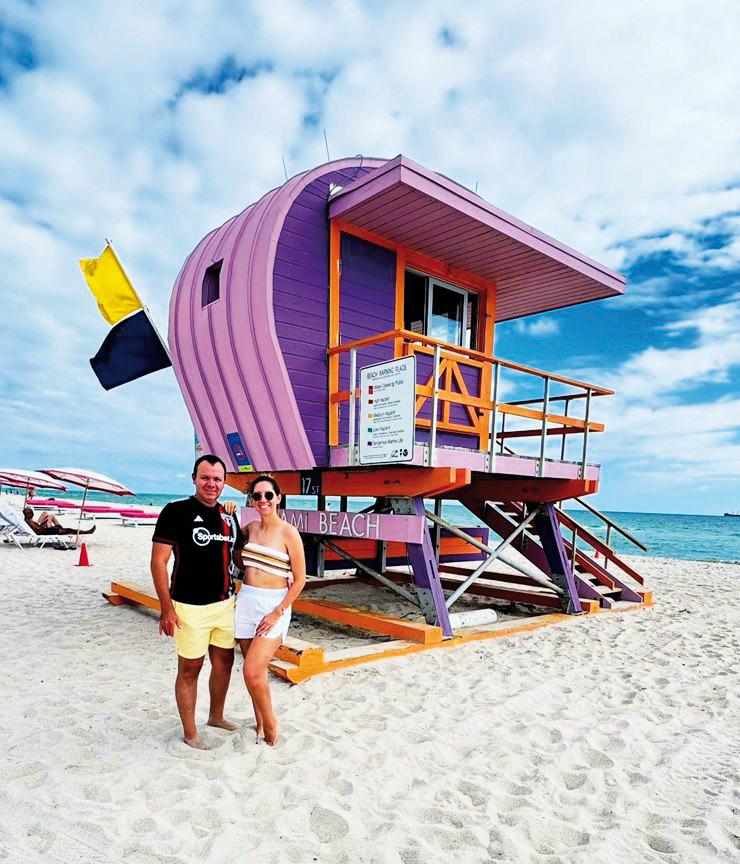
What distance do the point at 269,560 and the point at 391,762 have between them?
142 cm

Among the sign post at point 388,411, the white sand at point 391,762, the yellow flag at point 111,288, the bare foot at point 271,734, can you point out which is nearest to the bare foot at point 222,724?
the white sand at point 391,762

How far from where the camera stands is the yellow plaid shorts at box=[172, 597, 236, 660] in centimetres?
374

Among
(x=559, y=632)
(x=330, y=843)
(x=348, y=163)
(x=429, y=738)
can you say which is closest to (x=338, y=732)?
(x=429, y=738)

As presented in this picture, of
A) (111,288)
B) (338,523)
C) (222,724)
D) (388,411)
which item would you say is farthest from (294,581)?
(111,288)

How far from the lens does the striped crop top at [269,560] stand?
382cm

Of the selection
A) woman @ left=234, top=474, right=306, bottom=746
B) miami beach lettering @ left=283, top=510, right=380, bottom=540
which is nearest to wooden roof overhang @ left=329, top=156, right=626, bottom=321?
miami beach lettering @ left=283, top=510, right=380, bottom=540

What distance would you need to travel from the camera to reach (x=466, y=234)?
24.6 ft

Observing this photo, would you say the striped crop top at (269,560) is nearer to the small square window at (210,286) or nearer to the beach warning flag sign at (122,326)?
the beach warning flag sign at (122,326)

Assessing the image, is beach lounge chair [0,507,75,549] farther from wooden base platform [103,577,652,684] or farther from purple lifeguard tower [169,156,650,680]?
purple lifeguard tower [169,156,650,680]

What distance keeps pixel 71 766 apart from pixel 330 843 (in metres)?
1.69

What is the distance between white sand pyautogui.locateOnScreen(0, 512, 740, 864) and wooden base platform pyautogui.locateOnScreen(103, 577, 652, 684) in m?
0.13

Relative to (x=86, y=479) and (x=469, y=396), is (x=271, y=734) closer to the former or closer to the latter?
(x=469, y=396)

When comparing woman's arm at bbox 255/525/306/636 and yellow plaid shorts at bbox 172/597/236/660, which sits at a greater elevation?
woman's arm at bbox 255/525/306/636

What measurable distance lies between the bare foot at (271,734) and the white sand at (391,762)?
62 millimetres
